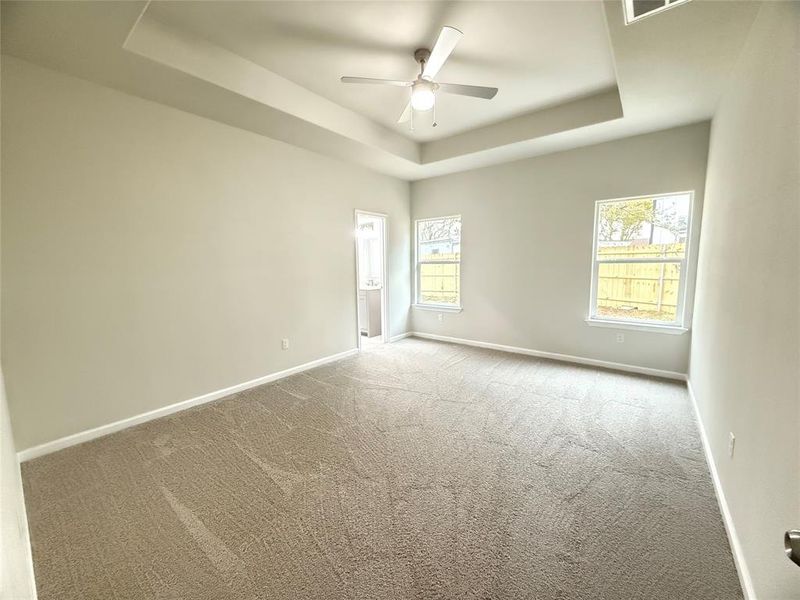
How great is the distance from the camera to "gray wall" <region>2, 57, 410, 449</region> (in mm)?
2314

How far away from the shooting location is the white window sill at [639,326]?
3.69m

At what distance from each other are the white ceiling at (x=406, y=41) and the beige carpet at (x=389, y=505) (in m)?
3.05

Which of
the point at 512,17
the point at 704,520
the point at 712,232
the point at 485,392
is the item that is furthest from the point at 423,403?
the point at 512,17

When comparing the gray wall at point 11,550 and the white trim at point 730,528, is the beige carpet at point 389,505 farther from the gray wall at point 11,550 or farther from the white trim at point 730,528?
the gray wall at point 11,550

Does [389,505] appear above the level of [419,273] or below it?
below

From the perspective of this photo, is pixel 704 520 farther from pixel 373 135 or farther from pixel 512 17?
pixel 373 135

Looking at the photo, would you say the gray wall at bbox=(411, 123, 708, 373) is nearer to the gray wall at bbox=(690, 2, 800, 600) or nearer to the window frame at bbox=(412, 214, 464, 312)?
the window frame at bbox=(412, 214, 464, 312)

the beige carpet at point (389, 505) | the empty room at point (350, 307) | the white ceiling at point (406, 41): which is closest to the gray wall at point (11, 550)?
the empty room at point (350, 307)

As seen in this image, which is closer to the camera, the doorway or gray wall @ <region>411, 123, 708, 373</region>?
gray wall @ <region>411, 123, 708, 373</region>

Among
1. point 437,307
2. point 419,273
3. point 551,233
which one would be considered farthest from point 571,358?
point 419,273

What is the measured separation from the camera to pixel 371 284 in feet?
21.5

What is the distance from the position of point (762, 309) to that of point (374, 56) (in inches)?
118

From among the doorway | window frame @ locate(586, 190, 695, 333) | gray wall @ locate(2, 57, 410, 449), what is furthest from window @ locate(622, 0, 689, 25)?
the doorway

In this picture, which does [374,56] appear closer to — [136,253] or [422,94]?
[422,94]
